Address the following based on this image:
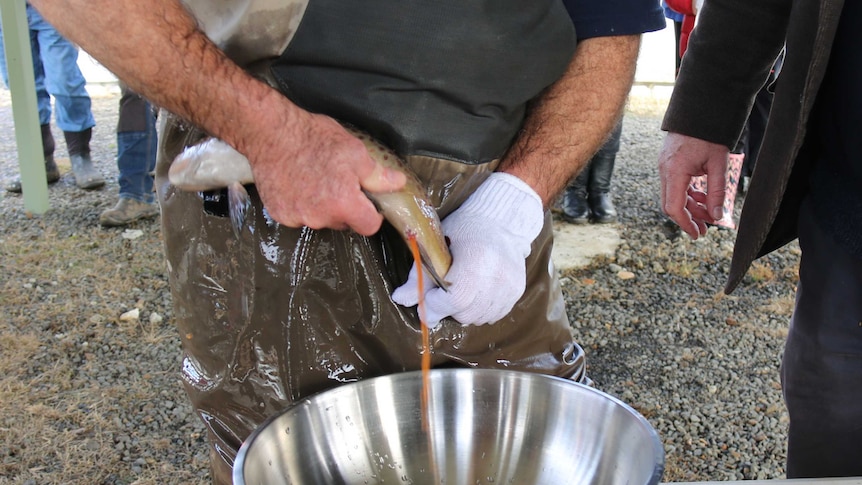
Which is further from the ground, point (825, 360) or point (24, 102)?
point (825, 360)

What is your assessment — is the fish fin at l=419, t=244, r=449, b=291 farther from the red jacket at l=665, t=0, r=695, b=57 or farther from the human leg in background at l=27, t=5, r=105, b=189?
the human leg in background at l=27, t=5, r=105, b=189

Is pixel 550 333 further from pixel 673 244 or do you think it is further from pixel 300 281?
pixel 673 244

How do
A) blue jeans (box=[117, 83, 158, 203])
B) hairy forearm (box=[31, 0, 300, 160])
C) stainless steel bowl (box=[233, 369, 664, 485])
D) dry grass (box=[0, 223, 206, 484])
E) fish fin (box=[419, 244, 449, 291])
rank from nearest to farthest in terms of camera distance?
hairy forearm (box=[31, 0, 300, 160]) < stainless steel bowl (box=[233, 369, 664, 485]) < fish fin (box=[419, 244, 449, 291]) < dry grass (box=[0, 223, 206, 484]) < blue jeans (box=[117, 83, 158, 203])

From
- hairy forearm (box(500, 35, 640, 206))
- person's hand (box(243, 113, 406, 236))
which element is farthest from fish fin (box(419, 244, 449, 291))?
hairy forearm (box(500, 35, 640, 206))

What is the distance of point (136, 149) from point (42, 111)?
4.28 feet

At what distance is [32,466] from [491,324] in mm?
1999

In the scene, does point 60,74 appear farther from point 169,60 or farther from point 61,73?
point 169,60

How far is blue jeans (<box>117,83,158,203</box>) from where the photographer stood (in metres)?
5.00

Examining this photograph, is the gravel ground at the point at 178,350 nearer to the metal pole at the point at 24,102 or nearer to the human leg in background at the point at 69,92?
the metal pole at the point at 24,102

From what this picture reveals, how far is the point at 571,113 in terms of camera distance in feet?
6.06

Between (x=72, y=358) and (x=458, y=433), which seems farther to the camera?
(x=72, y=358)

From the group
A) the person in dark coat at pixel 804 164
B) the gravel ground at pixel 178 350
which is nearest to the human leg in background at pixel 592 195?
the gravel ground at pixel 178 350

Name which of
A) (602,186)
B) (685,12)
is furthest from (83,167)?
(685,12)

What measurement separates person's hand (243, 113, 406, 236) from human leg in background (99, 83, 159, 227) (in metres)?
3.91
